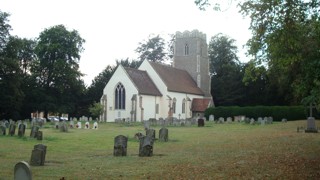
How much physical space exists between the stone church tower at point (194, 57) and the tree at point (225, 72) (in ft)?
8.16

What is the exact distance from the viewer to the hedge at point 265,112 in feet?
169

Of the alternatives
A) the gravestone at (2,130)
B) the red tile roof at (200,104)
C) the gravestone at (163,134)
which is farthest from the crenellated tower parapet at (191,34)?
the gravestone at (163,134)

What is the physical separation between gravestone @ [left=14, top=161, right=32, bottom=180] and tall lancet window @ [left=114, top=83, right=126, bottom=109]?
46.8 meters

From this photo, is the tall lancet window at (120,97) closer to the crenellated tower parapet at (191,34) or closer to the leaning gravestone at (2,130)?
the crenellated tower parapet at (191,34)

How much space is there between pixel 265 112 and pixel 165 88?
46.5 feet

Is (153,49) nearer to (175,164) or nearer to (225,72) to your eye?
(225,72)

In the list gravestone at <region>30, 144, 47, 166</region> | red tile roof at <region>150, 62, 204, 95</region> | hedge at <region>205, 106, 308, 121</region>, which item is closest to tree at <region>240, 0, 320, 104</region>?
gravestone at <region>30, 144, 47, 166</region>

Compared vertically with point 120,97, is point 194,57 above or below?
above

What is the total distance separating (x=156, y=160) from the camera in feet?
46.6

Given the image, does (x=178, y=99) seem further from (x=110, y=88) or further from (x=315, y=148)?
(x=315, y=148)


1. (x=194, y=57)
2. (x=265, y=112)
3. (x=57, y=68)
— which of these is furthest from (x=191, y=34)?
(x=57, y=68)

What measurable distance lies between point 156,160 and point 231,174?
3.91 metres

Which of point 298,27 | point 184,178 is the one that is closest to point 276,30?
point 298,27

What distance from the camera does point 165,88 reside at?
190 ft
